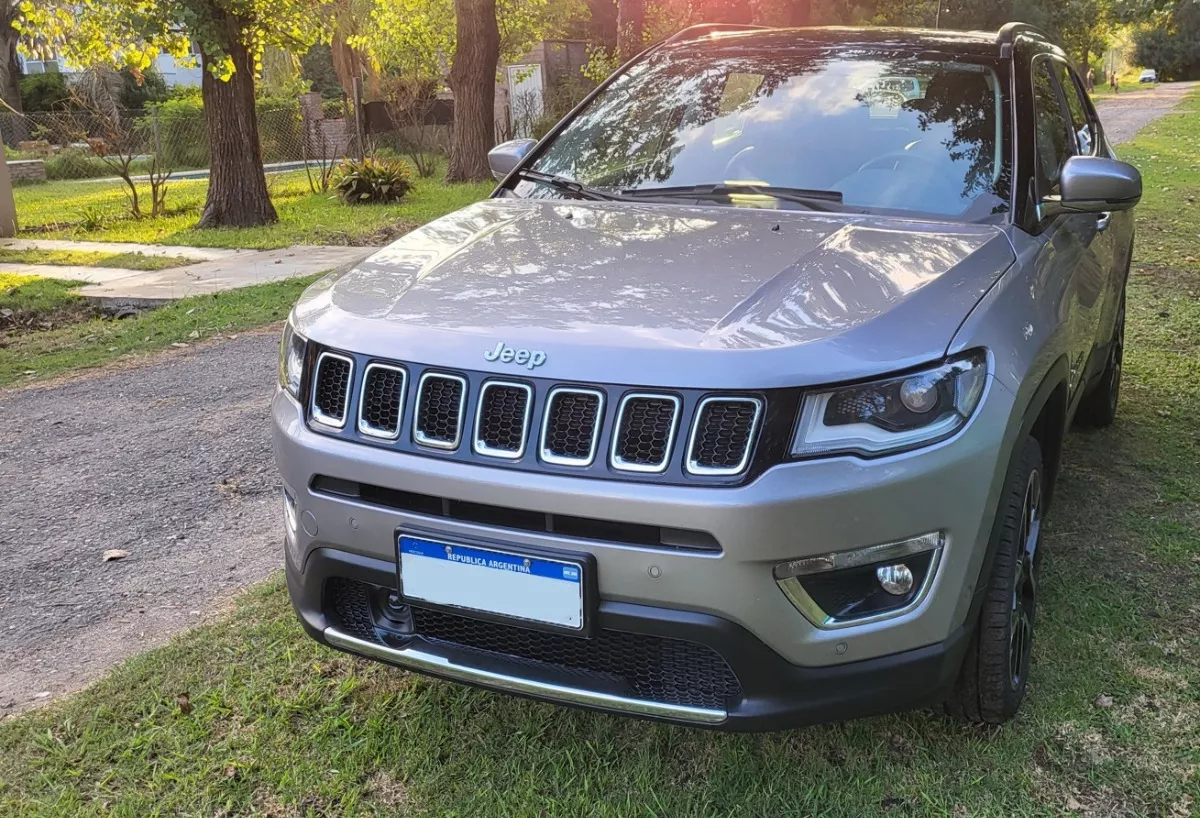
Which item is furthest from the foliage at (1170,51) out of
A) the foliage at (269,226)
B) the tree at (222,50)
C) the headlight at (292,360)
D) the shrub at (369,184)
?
the headlight at (292,360)

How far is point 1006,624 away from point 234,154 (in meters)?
12.6

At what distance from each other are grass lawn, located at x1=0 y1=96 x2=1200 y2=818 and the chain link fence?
19.6 m

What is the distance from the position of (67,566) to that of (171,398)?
225cm

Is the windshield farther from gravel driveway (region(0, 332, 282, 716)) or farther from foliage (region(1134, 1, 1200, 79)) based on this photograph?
A: foliage (region(1134, 1, 1200, 79))

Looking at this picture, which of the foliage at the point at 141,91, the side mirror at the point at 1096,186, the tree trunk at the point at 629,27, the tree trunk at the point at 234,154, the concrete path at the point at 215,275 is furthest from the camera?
the foliage at the point at 141,91

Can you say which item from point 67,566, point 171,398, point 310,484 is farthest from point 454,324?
point 171,398

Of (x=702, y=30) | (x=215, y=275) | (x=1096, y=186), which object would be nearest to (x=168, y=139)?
(x=215, y=275)

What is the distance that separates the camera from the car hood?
2.05 meters

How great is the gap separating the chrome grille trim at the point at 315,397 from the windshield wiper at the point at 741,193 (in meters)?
1.28

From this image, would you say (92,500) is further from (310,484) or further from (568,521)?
(568,521)

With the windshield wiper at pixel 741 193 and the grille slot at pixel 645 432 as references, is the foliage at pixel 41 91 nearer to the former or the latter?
the windshield wiper at pixel 741 193

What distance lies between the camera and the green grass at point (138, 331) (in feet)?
22.4

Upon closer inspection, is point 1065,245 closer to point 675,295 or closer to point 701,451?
point 675,295

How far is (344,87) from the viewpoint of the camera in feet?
108
